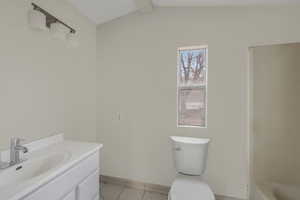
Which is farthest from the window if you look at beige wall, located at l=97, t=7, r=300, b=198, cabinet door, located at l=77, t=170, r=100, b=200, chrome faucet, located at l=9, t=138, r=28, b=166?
chrome faucet, located at l=9, t=138, r=28, b=166

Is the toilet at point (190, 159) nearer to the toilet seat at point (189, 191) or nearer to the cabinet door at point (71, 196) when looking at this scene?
the toilet seat at point (189, 191)

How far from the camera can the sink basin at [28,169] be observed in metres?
0.91

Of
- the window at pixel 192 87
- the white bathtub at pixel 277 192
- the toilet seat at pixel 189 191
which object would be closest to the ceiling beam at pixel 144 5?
the window at pixel 192 87

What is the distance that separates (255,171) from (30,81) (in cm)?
238

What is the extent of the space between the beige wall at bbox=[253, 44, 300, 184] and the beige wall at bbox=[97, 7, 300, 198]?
135mm

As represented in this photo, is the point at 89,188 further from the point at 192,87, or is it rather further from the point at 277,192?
the point at 277,192

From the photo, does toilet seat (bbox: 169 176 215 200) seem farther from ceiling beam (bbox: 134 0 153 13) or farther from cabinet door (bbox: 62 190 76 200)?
ceiling beam (bbox: 134 0 153 13)

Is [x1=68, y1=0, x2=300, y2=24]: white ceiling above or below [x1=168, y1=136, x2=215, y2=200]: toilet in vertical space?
above

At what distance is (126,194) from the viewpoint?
1.93 meters

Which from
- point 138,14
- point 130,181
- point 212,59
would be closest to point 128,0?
point 138,14

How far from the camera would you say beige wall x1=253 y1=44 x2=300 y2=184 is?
1.46 m

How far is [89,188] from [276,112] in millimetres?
1937

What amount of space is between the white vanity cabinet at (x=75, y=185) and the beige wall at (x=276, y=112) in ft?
5.49

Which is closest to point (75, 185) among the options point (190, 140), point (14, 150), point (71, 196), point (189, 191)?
point (71, 196)
